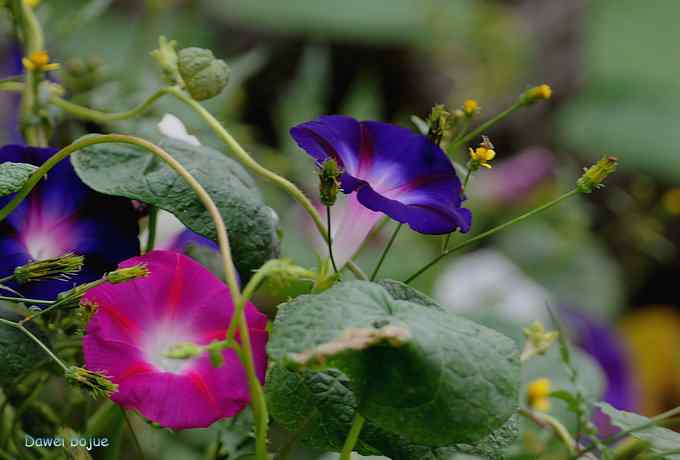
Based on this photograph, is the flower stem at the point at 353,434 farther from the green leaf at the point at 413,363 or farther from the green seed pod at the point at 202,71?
the green seed pod at the point at 202,71

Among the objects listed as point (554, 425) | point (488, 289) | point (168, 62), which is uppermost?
point (168, 62)

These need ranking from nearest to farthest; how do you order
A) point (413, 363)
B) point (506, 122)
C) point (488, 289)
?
point (413, 363), point (488, 289), point (506, 122)

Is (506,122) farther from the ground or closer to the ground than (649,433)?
closer to the ground

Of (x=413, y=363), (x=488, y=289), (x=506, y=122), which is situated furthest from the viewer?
(x=506, y=122)

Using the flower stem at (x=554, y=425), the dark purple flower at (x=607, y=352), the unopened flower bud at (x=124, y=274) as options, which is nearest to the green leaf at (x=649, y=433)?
the flower stem at (x=554, y=425)

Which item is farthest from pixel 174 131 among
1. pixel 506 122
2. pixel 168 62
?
pixel 506 122

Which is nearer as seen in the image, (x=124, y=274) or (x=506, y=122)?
(x=124, y=274)

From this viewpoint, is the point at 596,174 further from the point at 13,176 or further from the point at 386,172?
the point at 13,176

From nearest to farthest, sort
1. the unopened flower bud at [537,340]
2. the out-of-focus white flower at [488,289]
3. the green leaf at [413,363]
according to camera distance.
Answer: the green leaf at [413,363] < the unopened flower bud at [537,340] < the out-of-focus white flower at [488,289]
